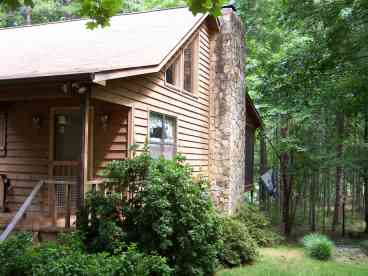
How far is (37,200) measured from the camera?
8789 millimetres

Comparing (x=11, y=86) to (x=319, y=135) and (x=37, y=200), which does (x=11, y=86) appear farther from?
(x=319, y=135)

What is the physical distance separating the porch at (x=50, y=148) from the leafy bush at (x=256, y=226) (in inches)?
216

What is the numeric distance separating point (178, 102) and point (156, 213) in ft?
13.9

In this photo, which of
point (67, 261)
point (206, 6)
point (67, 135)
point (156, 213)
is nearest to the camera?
point (206, 6)

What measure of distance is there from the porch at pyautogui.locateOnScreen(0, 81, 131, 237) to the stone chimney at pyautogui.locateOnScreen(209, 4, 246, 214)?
4664mm

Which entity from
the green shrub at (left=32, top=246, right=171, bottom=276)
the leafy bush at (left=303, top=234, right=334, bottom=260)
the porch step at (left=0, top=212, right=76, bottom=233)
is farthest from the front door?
the leafy bush at (left=303, top=234, right=334, bottom=260)

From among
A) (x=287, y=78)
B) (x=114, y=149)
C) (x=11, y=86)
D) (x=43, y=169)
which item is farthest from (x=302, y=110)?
(x=11, y=86)

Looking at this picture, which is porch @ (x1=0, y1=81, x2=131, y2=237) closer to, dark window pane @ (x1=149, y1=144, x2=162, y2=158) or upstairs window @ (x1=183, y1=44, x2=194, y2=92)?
dark window pane @ (x1=149, y1=144, x2=162, y2=158)

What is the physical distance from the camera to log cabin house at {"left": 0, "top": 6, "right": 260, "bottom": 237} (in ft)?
22.3

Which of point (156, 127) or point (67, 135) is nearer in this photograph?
point (67, 135)

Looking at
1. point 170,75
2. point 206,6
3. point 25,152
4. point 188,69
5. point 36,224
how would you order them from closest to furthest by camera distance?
point 206,6
point 36,224
point 25,152
point 170,75
point 188,69

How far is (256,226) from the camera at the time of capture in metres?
12.3

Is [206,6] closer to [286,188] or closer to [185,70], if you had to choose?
[185,70]

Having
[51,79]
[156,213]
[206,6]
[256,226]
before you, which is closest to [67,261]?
[156,213]
